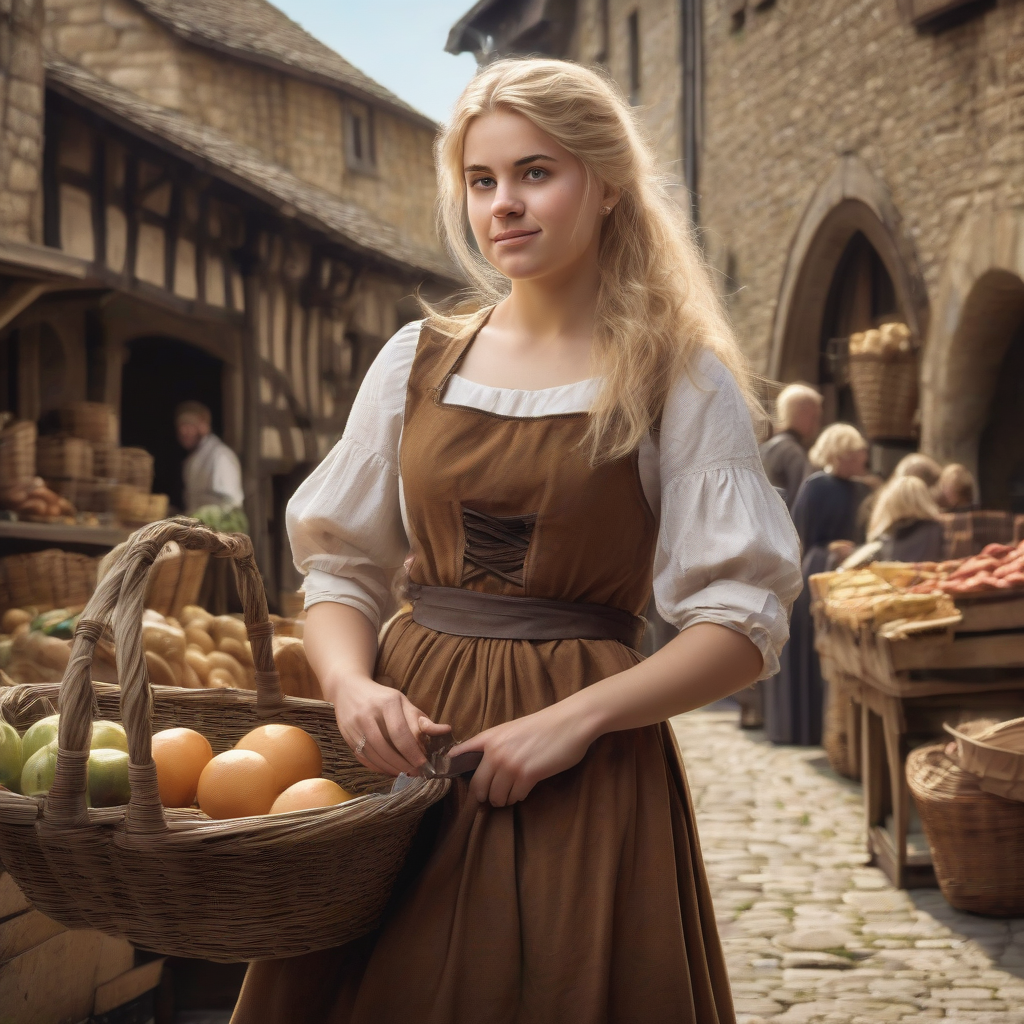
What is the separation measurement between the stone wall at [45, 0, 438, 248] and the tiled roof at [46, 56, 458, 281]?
Answer: 1.20 metres

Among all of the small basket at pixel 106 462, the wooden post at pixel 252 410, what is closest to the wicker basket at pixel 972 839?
the small basket at pixel 106 462

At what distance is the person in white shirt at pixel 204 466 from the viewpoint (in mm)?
9117

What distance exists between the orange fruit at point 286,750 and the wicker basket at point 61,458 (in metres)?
6.03

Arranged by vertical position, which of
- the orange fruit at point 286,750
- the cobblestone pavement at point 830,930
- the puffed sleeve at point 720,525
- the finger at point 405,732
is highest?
the puffed sleeve at point 720,525

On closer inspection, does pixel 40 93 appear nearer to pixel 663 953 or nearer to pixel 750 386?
pixel 750 386

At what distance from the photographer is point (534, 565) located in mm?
1599

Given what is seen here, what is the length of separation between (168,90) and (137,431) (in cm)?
392

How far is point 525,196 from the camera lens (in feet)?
5.30

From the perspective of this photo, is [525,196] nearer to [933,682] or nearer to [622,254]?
[622,254]

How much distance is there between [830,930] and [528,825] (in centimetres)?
295

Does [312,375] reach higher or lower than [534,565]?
higher

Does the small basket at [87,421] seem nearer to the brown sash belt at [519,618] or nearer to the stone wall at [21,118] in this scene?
the stone wall at [21,118]

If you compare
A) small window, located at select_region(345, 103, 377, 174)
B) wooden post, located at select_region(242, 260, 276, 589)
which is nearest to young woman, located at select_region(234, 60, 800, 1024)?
wooden post, located at select_region(242, 260, 276, 589)

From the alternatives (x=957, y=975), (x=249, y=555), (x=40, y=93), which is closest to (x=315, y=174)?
(x=40, y=93)
